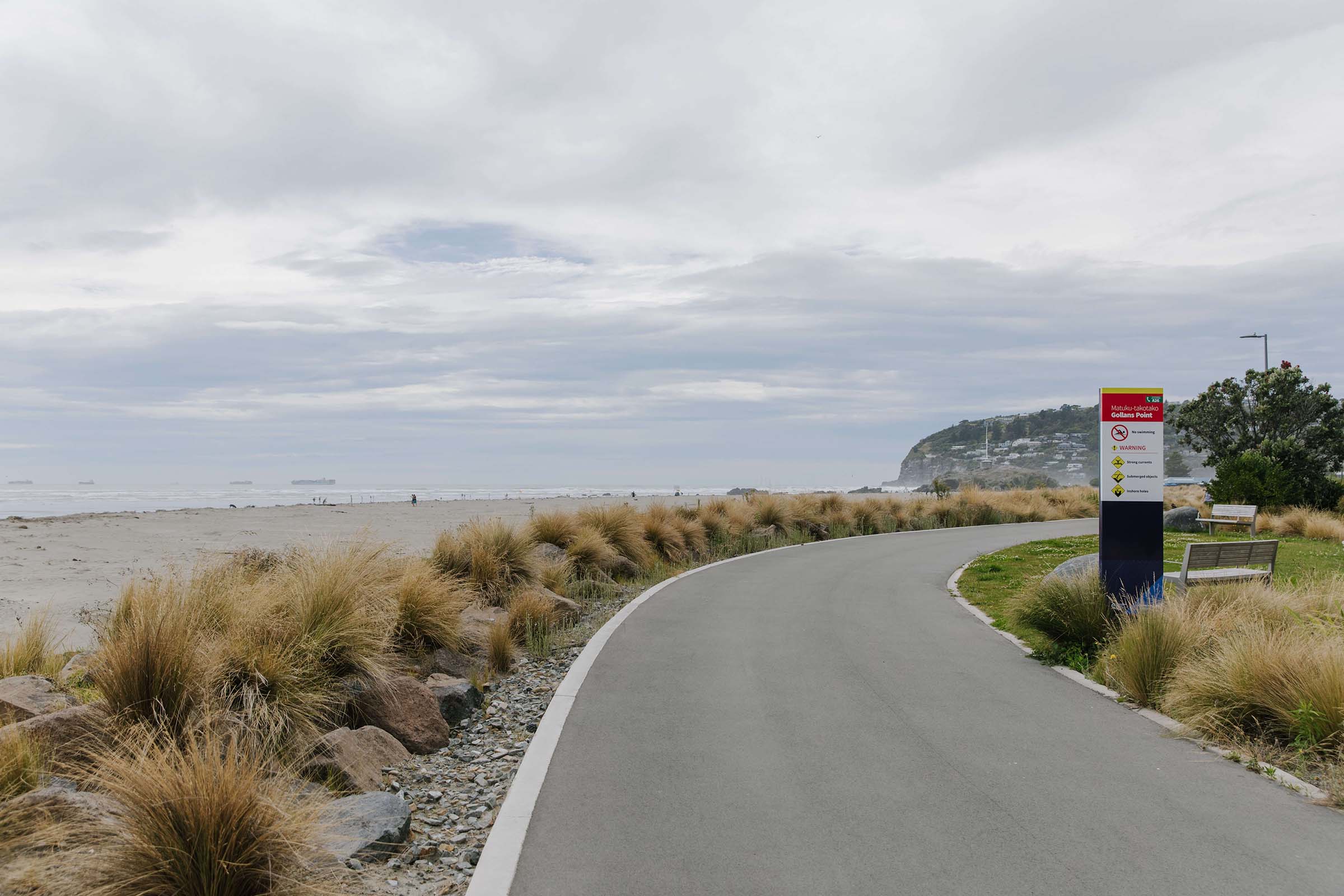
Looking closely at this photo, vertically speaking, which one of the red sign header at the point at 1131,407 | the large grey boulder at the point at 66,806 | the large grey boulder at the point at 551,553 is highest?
the red sign header at the point at 1131,407

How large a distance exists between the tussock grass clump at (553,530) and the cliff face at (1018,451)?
59.4 metres

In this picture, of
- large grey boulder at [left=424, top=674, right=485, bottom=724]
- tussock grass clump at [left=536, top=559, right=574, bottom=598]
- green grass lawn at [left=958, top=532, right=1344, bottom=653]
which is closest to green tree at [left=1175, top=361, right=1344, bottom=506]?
green grass lawn at [left=958, top=532, right=1344, bottom=653]

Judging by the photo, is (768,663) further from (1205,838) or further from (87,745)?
(87,745)

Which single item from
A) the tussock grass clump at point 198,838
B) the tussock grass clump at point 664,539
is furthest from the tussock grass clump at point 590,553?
the tussock grass clump at point 198,838

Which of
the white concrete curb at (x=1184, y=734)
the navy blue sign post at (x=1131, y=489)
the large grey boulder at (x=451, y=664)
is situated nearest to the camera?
the white concrete curb at (x=1184, y=734)

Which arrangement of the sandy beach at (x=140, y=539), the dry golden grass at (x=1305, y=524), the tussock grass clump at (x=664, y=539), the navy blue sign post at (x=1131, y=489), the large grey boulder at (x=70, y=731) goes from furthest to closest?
the dry golden grass at (x=1305, y=524) → the tussock grass clump at (x=664, y=539) → the sandy beach at (x=140, y=539) → the navy blue sign post at (x=1131, y=489) → the large grey boulder at (x=70, y=731)

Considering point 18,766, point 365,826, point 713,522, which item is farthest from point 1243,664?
point 713,522

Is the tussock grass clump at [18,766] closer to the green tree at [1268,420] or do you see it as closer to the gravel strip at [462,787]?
the gravel strip at [462,787]

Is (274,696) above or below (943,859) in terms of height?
above

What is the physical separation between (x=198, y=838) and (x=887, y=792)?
3.78m

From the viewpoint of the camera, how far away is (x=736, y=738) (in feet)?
21.7

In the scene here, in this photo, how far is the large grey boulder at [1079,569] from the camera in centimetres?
1030

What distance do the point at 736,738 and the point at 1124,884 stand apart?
Result: 115 inches

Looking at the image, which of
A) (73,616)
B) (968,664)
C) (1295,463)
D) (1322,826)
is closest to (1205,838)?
(1322,826)
